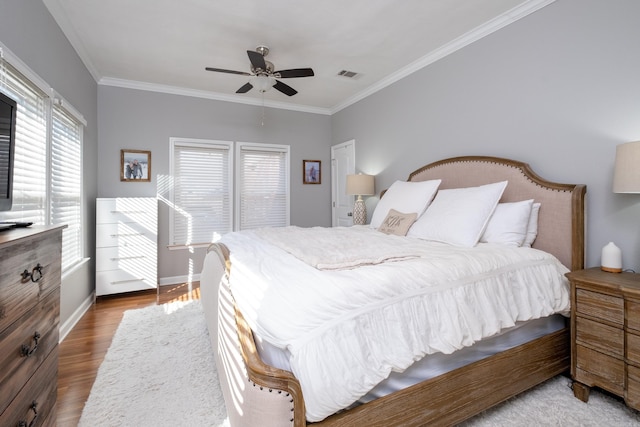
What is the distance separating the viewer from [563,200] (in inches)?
84.0

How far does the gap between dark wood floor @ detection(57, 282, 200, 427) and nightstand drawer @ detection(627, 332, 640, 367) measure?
2872 mm

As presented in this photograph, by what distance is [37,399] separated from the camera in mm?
1091

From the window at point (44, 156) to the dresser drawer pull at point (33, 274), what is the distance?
3.70 ft

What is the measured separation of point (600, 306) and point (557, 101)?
151 cm

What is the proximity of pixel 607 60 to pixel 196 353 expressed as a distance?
353cm

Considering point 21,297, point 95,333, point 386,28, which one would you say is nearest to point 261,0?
point 386,28

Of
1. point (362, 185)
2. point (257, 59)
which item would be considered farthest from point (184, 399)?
point (362, 185)

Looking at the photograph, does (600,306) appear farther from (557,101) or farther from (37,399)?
(37,399)

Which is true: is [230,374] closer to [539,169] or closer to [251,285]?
[251,285]

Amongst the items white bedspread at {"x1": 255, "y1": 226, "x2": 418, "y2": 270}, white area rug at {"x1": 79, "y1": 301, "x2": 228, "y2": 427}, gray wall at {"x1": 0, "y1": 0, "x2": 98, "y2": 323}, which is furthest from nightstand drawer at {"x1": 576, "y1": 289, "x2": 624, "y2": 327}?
gray wall at {"x1": 0, "y1": 0, "x2": 98, "y2": 323}

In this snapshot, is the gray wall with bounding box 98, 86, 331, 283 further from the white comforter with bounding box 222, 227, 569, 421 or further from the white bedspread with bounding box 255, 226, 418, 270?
the white comforter with bounding box 222, 227, 569, 421

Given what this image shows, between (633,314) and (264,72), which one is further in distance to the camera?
(264,72)

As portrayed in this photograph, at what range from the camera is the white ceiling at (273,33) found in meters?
2.44

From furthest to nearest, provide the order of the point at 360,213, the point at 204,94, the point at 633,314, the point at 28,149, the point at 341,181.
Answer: the point at 341,181 < the point at 204,94 < the point at 360,213 < the point at 28,149 < the point at 633,314
